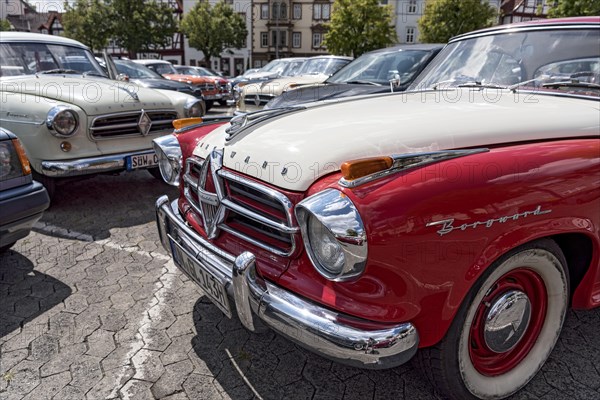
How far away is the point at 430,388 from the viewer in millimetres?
2244

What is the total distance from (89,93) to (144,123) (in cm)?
65

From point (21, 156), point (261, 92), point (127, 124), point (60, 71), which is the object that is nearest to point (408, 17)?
point (261, 92)

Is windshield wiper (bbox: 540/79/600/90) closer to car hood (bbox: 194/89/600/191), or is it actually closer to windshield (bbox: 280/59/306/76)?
car hood (bbox: 194/89/600/191)

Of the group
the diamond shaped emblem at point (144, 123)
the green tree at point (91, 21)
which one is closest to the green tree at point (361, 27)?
the green tree at point (91, 21)

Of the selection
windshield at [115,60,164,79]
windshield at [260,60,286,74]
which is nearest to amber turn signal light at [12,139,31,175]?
windshield at [115,60,164,79]

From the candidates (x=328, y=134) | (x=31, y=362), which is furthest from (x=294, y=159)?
(x=31, y=362)

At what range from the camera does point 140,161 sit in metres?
4.98

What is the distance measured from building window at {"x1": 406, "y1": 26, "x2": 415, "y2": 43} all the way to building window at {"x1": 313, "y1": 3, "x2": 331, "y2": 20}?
355 inches

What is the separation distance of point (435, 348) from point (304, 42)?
51263 millimetres

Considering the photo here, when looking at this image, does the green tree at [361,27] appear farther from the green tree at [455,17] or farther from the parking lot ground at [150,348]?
the parking lot ground at [150,348]

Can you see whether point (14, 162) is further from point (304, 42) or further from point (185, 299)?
point (304, 42)

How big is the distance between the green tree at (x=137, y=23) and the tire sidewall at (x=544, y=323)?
139 feet

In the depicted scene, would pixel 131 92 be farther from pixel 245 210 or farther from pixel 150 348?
pixel 245 210

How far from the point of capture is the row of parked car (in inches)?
66.2
